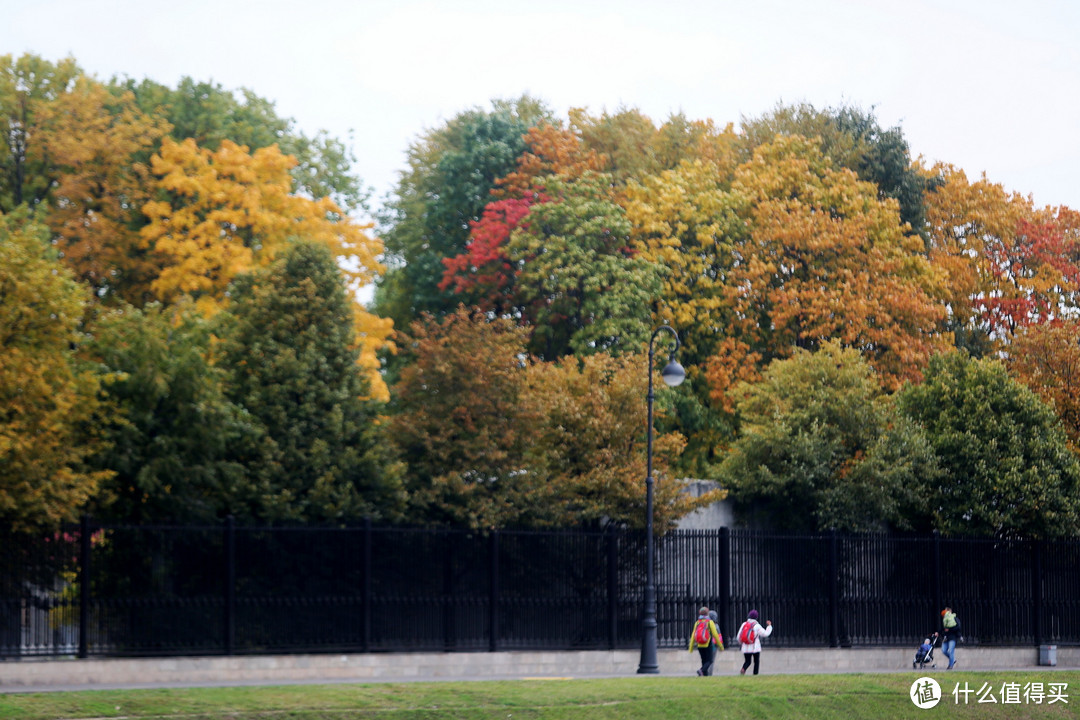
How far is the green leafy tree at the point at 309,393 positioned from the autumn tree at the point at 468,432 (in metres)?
0.92

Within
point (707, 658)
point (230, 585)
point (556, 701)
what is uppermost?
point (230, 585)

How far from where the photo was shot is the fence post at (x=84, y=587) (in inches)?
1021

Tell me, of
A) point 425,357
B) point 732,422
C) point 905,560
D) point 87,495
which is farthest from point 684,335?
point 87,495

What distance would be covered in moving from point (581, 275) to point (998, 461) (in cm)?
1539

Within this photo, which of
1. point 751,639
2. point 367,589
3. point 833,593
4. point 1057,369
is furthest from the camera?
point 1057,369

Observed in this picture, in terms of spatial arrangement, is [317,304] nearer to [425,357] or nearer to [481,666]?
[425,357]

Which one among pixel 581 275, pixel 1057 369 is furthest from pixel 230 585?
pixel 1057 369

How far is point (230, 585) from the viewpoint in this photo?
2764cm

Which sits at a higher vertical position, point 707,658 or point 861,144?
point 861,144

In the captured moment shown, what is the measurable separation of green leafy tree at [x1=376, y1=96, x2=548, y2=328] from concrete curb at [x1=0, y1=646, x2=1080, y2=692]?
22455 mm

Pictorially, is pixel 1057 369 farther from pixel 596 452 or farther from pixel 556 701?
pixel 556 701

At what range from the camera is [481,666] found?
98.4 ft

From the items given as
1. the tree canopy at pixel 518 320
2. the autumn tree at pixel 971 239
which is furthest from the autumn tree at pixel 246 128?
the autumn tree at pixel 971 239

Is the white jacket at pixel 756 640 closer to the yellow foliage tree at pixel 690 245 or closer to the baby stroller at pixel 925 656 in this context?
the baby stroller at pixel 925 656
